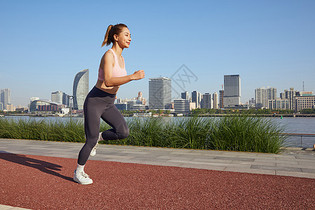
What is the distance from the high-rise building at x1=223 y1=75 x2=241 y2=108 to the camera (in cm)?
15215

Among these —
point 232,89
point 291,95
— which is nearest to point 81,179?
point 232,89

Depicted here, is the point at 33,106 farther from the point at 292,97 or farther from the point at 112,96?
the point at 292,97

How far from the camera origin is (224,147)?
242 inches

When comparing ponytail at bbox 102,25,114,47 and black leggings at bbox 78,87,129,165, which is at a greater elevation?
ponytail at bbox 102,25,114,47

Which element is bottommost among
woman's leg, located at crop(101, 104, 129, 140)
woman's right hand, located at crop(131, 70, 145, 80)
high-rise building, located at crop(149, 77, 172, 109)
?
woman's leg, located at crop(101, 104, 129, 140)

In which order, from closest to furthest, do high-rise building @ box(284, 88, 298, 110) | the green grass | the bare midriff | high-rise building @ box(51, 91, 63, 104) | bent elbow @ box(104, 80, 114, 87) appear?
bent elbow @ box(104, 80, 114, 87)
the bare midriff
the green grass
high-rise building @ box(51, 91, 63, 104)
high-rise building @ box(284, 88, 298, 110)

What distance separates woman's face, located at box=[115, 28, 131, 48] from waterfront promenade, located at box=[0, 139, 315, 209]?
1.46m

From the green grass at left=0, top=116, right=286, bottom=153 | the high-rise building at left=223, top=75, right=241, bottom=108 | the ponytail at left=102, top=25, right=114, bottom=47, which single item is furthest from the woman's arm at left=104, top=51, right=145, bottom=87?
the high-rise building at left=223, top=75, right=241, bottom=108

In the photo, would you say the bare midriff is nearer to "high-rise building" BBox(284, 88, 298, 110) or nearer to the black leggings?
the black leggings

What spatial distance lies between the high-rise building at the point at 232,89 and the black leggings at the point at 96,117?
492ft

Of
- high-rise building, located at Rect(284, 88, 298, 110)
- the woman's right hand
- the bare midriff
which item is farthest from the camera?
high-rise building, located at Rect(284, 88, 298, 110)

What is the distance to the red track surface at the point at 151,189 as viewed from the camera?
92.2 inches

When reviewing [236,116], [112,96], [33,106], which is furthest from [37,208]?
[33,106]

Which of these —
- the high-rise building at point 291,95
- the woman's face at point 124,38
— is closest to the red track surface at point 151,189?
the woman's face at point 124,38
